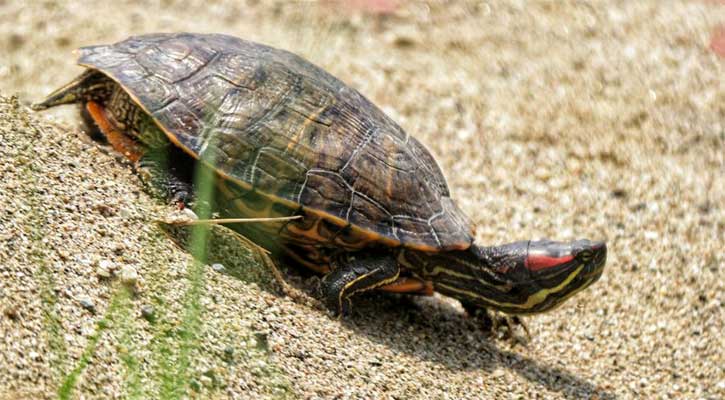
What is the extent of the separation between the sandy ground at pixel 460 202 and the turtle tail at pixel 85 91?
0.42ft

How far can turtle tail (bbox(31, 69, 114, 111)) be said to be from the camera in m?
4.65

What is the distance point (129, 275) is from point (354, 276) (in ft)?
3.62

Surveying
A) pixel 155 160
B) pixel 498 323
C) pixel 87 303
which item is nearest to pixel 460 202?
→ pixel 498 323

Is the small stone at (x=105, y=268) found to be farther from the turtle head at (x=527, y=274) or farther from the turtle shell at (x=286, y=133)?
the turtle head at (x=527, y=274)

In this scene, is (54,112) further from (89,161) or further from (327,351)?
(327,351)

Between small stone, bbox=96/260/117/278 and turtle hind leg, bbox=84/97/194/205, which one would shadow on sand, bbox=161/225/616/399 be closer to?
turtle hind leg, bbox=84/97/194/205

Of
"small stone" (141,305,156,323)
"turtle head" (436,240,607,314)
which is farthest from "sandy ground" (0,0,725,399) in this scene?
"turtle head" (436,240,607,314)

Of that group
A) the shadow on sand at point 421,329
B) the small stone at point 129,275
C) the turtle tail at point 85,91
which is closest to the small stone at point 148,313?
the small stone at point 129,275

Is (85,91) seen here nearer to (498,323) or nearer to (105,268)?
(105,268)

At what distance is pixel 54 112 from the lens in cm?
572

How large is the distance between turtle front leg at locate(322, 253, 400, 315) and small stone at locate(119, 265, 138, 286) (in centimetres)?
95

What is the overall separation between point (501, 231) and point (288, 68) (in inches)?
69.4

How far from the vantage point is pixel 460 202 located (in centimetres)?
580

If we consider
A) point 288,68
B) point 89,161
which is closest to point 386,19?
point 288,68
